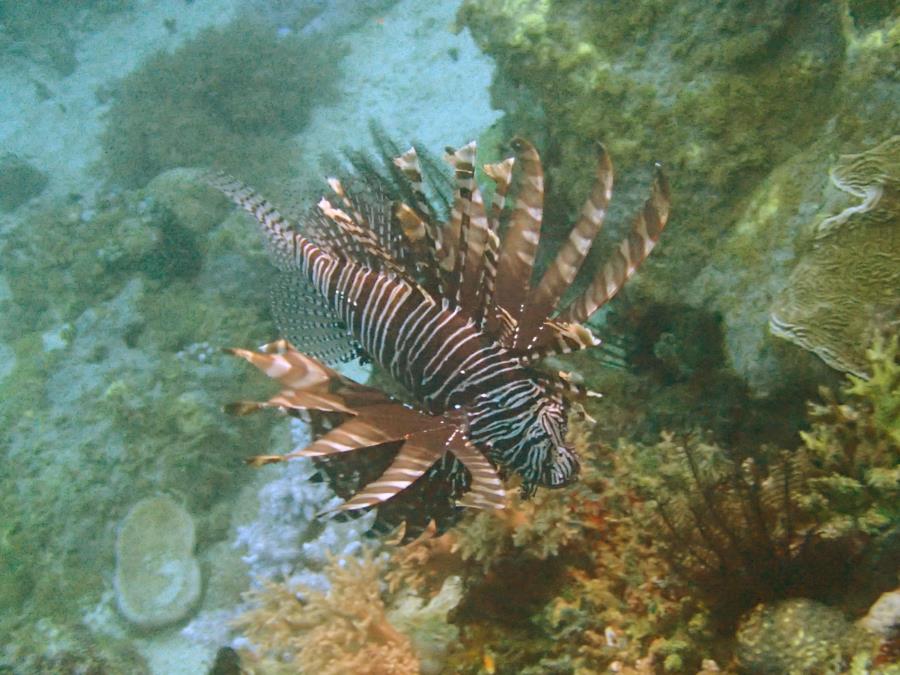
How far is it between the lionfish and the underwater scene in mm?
13

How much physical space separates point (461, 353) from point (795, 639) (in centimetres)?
130

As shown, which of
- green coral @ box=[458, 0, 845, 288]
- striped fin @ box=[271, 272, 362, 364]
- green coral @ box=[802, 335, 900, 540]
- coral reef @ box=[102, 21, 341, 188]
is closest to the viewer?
green coral @ box=[802, 335, 900, 540]

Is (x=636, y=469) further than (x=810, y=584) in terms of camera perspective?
Yes

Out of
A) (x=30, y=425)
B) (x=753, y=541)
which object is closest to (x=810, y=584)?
(x=753, y=541)

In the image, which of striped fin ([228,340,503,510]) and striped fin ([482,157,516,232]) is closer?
striped fin ([228,340,503,510])

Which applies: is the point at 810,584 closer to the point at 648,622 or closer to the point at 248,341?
the point at 648,622

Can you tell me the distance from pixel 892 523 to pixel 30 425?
26.1 ft

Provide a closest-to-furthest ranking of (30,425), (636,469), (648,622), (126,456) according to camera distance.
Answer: (648,622), (636,469), (126,456), (30,425)

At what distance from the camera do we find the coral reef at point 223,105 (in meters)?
10.5

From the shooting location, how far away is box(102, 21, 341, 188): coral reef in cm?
1051

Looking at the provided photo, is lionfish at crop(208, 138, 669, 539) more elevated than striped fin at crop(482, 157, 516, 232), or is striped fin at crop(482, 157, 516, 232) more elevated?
striped fin at crop(482, 157, 516, 232)

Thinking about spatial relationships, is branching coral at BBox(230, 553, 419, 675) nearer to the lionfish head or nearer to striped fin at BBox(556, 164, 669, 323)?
the lionfish head

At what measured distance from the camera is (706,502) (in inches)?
76.1

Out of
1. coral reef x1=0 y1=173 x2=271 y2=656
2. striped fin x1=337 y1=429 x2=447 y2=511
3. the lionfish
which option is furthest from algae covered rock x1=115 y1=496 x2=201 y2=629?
striped fin x1=337 y1=429 x2=447 y2=511
